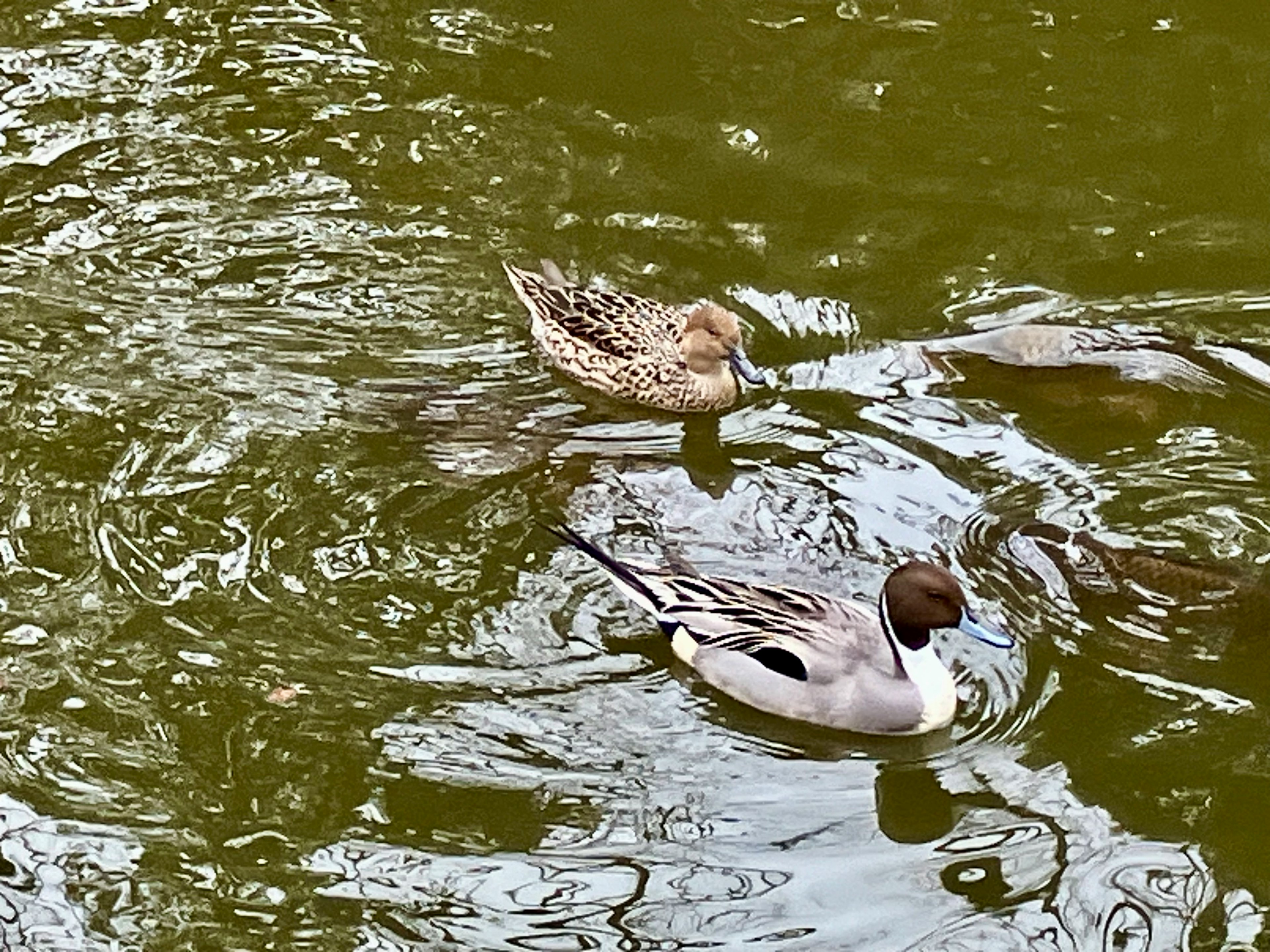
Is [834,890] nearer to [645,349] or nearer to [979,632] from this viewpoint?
[979,632]

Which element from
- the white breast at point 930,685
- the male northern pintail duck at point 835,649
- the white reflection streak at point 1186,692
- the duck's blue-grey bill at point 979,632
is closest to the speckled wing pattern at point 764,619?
the male northern pintail duck at point 835,649

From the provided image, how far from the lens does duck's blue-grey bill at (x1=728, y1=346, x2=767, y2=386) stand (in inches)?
295

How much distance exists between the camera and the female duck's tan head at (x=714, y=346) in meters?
7.43

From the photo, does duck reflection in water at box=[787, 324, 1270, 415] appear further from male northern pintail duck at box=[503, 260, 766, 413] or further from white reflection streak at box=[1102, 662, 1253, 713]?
white reflection streak at box=[1102, 662, 1253, 713]

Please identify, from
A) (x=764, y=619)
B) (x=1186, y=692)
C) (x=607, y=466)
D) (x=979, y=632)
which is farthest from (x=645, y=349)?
(x=1186, y=692)

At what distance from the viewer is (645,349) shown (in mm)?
7562

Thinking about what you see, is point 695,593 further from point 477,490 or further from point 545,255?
point 545,255

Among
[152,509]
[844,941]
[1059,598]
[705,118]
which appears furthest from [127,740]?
[705,118]

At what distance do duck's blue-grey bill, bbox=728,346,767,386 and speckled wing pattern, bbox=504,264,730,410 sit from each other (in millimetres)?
A: 173

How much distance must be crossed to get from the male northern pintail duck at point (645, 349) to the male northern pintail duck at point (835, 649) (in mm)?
1472

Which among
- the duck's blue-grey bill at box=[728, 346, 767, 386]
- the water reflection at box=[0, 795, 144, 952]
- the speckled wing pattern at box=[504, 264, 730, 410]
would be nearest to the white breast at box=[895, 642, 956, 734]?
the duck's blue-grey bill at box=[728, 346, 767, 386]

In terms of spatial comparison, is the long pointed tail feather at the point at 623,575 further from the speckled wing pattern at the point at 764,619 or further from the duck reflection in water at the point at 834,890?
the duck reflection in water at the point at 834,890

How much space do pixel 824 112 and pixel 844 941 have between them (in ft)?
16.1

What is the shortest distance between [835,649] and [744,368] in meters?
1.70
